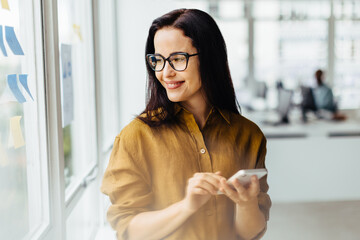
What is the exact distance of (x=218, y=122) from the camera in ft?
3.83

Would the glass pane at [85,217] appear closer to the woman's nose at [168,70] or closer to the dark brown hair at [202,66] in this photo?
the dark brown hair at [202,66]

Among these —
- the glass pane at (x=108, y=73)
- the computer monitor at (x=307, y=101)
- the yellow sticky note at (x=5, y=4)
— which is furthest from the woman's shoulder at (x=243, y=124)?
the computer monitor at (x=307, y=101)

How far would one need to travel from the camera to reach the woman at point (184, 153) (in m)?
1.09

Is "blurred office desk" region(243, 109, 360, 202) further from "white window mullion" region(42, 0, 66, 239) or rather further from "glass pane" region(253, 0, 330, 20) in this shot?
"white window mullion" region(42, 0, 66, 239)

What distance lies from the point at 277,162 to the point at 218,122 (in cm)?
29

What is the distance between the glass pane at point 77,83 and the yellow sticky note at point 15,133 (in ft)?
1.00

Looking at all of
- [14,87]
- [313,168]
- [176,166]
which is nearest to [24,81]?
[14,87]

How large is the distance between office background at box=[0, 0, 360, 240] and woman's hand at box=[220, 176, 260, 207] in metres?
0.14

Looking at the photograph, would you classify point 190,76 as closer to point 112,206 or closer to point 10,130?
point 112,206

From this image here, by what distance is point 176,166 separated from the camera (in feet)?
3.69

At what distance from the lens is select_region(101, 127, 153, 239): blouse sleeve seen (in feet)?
3.68

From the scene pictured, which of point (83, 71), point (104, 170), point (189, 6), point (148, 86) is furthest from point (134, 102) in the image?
point (83, 71)

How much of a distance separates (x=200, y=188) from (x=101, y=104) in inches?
23.1

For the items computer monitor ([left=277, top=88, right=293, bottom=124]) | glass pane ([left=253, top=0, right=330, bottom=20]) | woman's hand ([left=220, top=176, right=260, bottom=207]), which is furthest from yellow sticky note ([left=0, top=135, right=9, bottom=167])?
computer monitor ([left=277, top=88, right=293, bottom=124])
